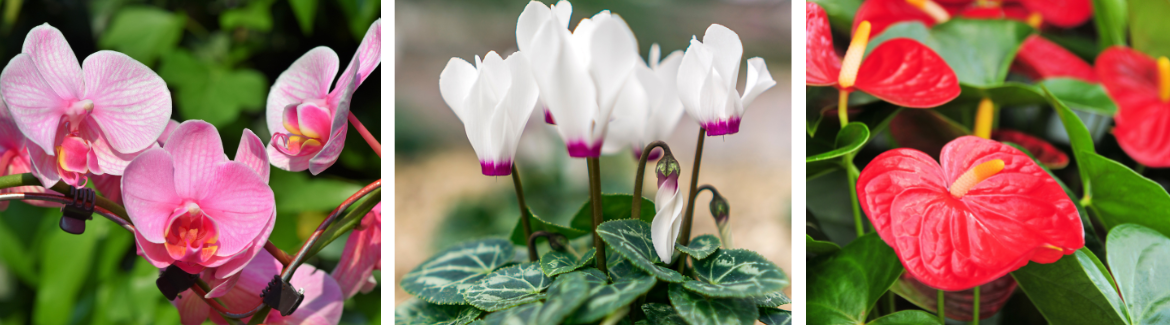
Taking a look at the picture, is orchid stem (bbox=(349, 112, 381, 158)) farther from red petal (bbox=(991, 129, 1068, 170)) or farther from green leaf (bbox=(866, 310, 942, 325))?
red petal (bbox=(991, 129, 1068, 170))

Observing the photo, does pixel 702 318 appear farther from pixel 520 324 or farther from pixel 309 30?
pixel 309 30

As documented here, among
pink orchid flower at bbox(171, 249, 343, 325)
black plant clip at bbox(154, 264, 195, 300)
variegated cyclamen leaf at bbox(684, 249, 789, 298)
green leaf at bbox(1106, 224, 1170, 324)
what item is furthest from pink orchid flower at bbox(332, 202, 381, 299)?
green leaf at bbox(1106, 224, 1170, 324)

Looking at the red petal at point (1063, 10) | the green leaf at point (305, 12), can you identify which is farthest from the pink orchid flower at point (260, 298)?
the red petal at point (1063, 10)

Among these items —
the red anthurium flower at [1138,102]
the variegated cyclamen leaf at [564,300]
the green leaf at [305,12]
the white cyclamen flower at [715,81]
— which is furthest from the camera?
the red anthurium flower at [1138,102]

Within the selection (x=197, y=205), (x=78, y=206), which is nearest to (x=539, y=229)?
(x=197, y=205)

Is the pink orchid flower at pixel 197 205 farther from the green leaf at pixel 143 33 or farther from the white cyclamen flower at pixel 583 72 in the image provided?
the white cyclamen flower at pixel 583 72

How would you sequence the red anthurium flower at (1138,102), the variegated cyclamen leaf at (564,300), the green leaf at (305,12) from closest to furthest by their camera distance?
the variegated cyclamen leaf at (564,300) < the green leaf at (305,12) < the red anthurium flower at (1138,102)
